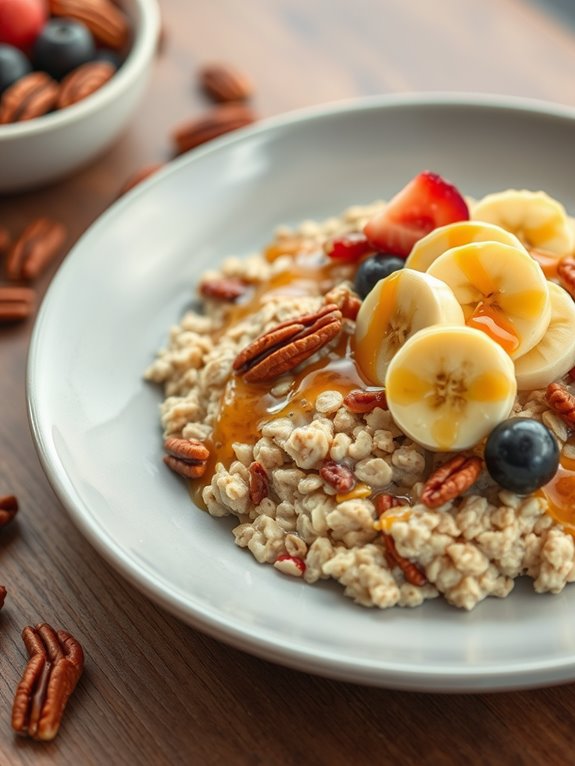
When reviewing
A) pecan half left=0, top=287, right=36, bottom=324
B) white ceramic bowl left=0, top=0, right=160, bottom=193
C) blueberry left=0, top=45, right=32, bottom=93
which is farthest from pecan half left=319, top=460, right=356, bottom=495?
blueberry left=0, top=45, right=32, bottom=93

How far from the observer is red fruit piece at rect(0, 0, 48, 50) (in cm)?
255

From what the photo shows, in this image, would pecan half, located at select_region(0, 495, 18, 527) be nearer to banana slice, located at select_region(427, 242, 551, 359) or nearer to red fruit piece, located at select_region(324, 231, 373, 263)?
red fruit piece, located at select_region(324, 231, 373, 263)

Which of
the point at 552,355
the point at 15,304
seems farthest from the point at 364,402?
the point at 15,304

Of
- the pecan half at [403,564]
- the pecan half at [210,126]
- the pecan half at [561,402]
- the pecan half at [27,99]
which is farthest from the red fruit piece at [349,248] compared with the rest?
the pecan half at [27,99]

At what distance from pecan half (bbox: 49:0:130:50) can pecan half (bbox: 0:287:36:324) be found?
74 cm

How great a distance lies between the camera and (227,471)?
1814 millimetres

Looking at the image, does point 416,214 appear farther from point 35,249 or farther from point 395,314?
point 35,249

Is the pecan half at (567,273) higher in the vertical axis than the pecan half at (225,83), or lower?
higher

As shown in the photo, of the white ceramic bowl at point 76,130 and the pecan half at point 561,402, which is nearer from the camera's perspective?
the pecan half at point 561,402

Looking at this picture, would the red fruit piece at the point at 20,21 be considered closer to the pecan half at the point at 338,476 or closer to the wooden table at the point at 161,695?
the wooden table at the point at 161,695

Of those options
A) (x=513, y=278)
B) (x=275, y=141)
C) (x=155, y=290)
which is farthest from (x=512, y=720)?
(x=275, y=141)

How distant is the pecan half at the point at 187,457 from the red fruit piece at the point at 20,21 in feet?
4.19

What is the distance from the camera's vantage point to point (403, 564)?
161 centimetres

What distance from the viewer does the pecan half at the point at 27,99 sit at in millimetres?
2451
